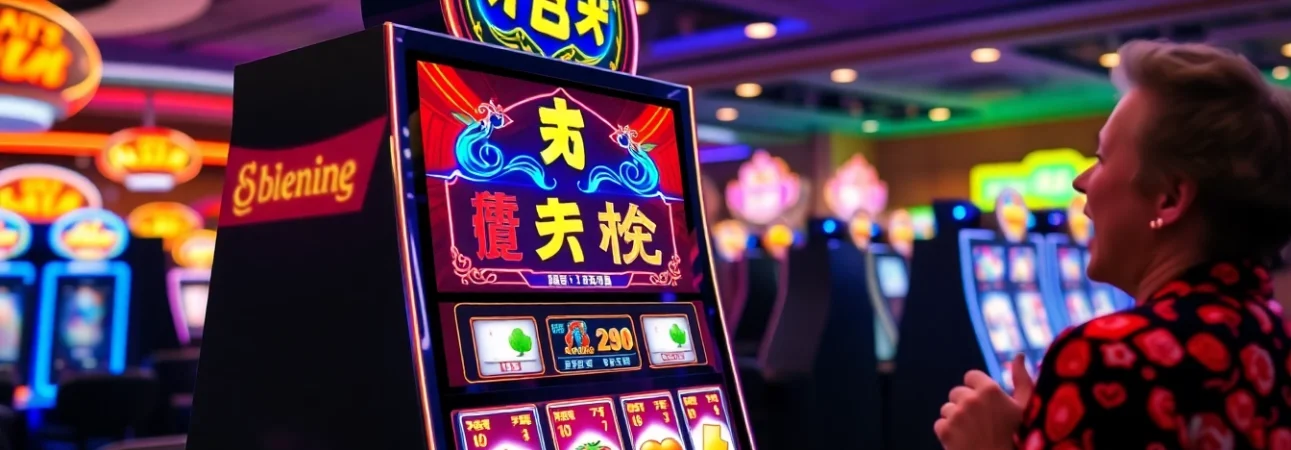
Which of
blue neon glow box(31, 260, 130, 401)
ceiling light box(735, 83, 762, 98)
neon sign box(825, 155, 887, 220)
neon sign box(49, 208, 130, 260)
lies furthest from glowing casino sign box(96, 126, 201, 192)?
neon sign box(825, 155, 887, 220)

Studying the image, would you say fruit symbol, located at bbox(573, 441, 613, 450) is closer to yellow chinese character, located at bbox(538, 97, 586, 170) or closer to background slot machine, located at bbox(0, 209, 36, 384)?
yellow chinese character, located at bbox(538, 97, 586, 170)

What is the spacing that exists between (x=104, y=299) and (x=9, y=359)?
49 cm

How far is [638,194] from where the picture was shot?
1892 millimetres

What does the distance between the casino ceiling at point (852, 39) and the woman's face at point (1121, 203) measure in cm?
631

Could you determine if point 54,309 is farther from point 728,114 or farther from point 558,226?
point 728,114

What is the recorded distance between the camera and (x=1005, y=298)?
16.8ft

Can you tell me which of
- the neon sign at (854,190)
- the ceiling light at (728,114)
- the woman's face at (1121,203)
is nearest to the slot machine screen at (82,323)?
the woman's face at (1121,203)

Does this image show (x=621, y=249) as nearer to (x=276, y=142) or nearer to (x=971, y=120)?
(x=276, y=142)

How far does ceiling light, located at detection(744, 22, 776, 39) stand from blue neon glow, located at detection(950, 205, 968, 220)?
3.12 meters

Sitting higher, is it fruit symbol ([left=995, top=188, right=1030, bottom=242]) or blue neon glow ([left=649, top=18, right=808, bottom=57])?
blue neon glow ([left=649, top=18, right=808, bottom=57])

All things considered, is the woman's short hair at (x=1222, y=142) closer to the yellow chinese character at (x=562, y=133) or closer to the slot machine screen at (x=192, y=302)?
the yellow chinese character at (x=562, y=133)

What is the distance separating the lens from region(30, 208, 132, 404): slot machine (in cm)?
541

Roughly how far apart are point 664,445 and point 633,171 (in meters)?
0.43

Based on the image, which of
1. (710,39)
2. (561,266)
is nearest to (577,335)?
(561,266)
